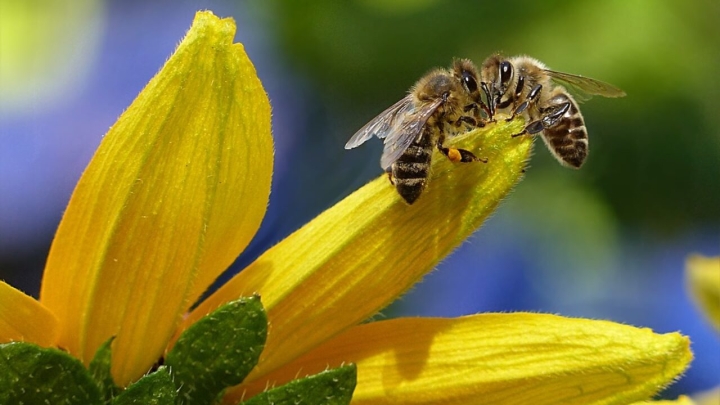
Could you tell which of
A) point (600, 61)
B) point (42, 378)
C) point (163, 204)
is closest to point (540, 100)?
point (163, 204)

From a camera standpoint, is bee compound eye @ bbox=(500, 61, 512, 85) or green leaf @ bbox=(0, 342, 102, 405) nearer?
green leaf @ bbox=(0, 342, 102, 405)

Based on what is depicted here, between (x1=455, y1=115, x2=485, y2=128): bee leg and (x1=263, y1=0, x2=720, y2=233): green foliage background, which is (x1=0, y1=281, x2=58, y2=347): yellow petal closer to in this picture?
(x1=455, y1=115, x2=485, y2=128): bee leg

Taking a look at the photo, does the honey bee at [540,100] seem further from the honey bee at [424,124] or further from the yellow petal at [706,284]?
the yellow petal at [706,284]

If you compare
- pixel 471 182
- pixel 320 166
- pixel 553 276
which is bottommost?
pixel 553 276

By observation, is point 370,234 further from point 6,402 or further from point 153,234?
point 6,402

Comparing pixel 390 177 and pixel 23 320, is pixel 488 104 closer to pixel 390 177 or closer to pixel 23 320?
pixel 390 177

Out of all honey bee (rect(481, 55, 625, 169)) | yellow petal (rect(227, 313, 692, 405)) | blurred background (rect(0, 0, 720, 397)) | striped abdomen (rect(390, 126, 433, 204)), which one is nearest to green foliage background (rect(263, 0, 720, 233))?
blurred background (rect(0, 0, 720, 397))

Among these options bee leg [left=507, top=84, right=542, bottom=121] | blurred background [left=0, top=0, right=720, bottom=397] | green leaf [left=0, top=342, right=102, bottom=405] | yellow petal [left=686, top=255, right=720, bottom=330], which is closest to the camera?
green leaf [left=0, top=342, right=102, bottom=405]

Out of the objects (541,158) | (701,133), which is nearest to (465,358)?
(541,158)

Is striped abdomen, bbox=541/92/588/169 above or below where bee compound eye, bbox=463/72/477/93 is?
below
